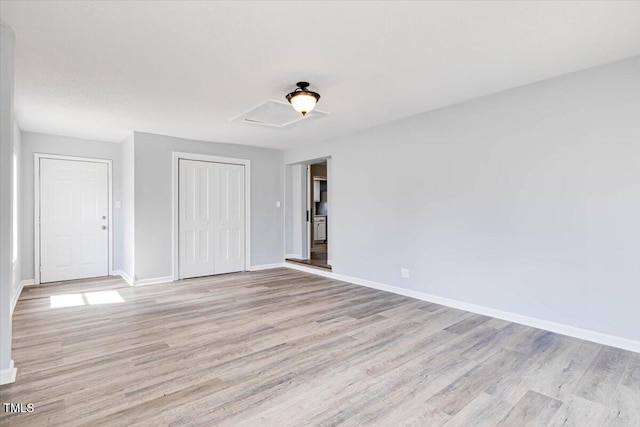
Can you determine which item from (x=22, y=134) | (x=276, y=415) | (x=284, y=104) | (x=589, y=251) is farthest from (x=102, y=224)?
(x=589, y=251)

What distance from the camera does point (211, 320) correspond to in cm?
356

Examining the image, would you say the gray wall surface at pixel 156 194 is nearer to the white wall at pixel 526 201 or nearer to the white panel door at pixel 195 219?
the white panel door at pixel 195 219

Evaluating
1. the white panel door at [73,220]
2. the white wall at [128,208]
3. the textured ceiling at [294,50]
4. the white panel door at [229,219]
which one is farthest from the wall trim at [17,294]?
the white panel door at [229,219]

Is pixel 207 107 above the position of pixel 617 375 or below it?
above

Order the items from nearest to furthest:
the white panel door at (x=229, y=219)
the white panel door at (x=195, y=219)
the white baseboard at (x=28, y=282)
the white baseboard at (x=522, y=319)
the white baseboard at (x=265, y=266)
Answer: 1. the white baseboard at (x=522, y=319)
2. the white baseboard at (x=28, y=282)
3. the white panel door at (x=195, y=219)
4. the white panel door at (x=229, y=219)
5. the white baseboard at (x=265, y=266)

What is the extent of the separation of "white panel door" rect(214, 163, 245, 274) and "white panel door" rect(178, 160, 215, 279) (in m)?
0.13

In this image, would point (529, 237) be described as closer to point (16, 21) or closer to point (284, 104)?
point (284, 104)

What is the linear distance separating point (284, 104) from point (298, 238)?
12.4 feet

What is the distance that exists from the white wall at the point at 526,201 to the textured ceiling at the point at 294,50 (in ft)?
1.02

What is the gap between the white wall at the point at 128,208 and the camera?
5.19m

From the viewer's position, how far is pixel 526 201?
11.0 feet

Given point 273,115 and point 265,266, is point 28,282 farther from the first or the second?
point 273,115

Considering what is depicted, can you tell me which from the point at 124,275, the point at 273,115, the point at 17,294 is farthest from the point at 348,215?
the point at 17,294

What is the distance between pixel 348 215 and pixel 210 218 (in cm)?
256
